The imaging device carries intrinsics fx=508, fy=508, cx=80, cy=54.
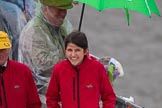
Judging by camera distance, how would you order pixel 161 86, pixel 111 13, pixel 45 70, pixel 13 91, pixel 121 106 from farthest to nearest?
pixel 111 13 → pixel 161 86 → pixel 121 106 → pixel 45 70 → pixel 13 91

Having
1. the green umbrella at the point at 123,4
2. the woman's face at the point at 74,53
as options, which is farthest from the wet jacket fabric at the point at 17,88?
the green umbrella at the point at 123,4

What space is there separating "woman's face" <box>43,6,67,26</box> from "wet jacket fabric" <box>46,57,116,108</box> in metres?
0.46

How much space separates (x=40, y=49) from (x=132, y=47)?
17.5ft

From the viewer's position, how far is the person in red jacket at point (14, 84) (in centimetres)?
352

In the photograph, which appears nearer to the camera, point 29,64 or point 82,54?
point 82,54

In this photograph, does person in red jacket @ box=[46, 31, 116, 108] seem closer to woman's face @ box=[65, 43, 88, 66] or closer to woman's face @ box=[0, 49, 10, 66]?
woman's face @ box=[65, 43, 88, 66]

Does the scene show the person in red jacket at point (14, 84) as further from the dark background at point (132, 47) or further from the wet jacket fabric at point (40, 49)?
the dark background at point (132, 47)

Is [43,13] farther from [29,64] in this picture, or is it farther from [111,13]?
[111,13]

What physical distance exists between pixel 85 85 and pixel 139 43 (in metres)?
5.79

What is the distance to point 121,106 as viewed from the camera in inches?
173

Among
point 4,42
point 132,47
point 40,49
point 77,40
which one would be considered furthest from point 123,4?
point 132,47

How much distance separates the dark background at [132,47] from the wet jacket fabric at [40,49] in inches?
130

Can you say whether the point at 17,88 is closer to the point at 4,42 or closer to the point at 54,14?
the point at 4,42

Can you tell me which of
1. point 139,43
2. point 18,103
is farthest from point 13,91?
point 139,43
